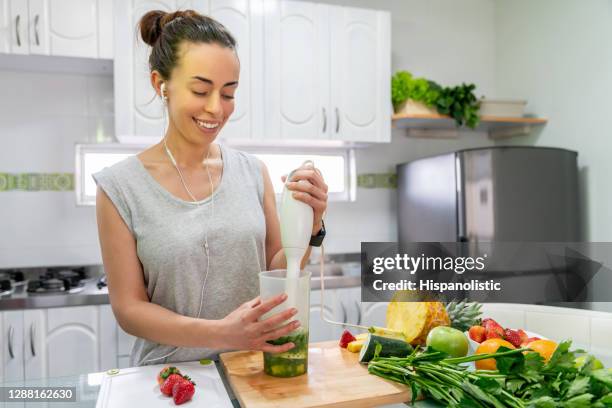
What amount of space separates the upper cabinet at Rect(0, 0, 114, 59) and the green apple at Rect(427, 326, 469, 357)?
195cm

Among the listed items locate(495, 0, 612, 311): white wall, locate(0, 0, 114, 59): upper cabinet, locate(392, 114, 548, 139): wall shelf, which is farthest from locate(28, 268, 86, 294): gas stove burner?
locate(495, 0, 612, 311): white wall

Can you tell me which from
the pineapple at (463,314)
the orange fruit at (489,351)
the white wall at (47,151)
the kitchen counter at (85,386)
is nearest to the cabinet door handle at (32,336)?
the white wall at (47,151)

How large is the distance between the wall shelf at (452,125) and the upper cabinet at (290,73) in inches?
10.3

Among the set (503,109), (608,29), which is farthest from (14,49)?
(608,29)

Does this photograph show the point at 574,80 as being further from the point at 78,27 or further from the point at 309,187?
the point at 78,27

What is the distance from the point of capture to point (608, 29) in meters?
2.43

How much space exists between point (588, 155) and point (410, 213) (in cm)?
96

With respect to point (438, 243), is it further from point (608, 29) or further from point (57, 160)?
point (57, 160)

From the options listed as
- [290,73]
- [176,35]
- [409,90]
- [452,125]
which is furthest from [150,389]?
[452,125]

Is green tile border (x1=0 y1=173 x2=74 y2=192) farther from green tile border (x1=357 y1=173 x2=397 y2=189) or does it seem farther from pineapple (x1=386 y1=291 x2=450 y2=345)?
pineapple (x1=386 y1=291 x2=450 y2=345)

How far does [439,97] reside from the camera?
277cm

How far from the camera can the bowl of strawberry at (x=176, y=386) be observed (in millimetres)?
788

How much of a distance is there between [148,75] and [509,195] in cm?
178

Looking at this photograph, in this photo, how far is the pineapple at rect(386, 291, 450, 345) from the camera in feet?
3.26
